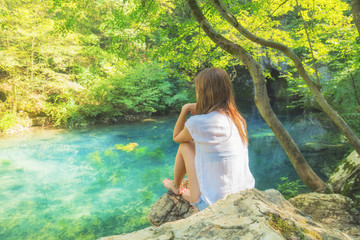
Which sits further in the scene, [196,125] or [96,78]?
[96,78]

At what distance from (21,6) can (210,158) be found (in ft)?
39.7

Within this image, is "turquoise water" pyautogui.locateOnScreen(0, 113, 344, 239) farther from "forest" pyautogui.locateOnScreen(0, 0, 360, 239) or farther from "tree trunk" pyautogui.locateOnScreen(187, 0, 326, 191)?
"tree trunk" pyautogui.locateOnScreen(187, 0, 326, 191)

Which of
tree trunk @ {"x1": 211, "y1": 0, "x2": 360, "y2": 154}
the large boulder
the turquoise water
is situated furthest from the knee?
the turquoise water

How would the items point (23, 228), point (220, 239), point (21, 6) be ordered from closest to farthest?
point (220, 239) < point (23, 228) < point (21, 6)

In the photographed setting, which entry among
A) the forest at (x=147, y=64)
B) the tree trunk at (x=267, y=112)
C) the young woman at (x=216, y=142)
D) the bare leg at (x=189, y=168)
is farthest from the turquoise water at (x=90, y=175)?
the young woman at (x=216, y=142)

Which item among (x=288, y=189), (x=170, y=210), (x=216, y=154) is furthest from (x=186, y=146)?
(x=288, y=189)

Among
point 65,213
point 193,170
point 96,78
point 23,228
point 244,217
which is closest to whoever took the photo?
point 244,217

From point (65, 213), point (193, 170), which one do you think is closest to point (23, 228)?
point (65, 213)

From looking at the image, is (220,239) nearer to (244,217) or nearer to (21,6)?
(244,217)

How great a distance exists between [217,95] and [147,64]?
1169cm

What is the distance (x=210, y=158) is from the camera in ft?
4.67

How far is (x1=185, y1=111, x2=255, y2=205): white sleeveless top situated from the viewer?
4.63 ft

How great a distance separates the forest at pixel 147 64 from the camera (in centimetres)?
340

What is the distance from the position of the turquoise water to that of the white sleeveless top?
2.90 meters
